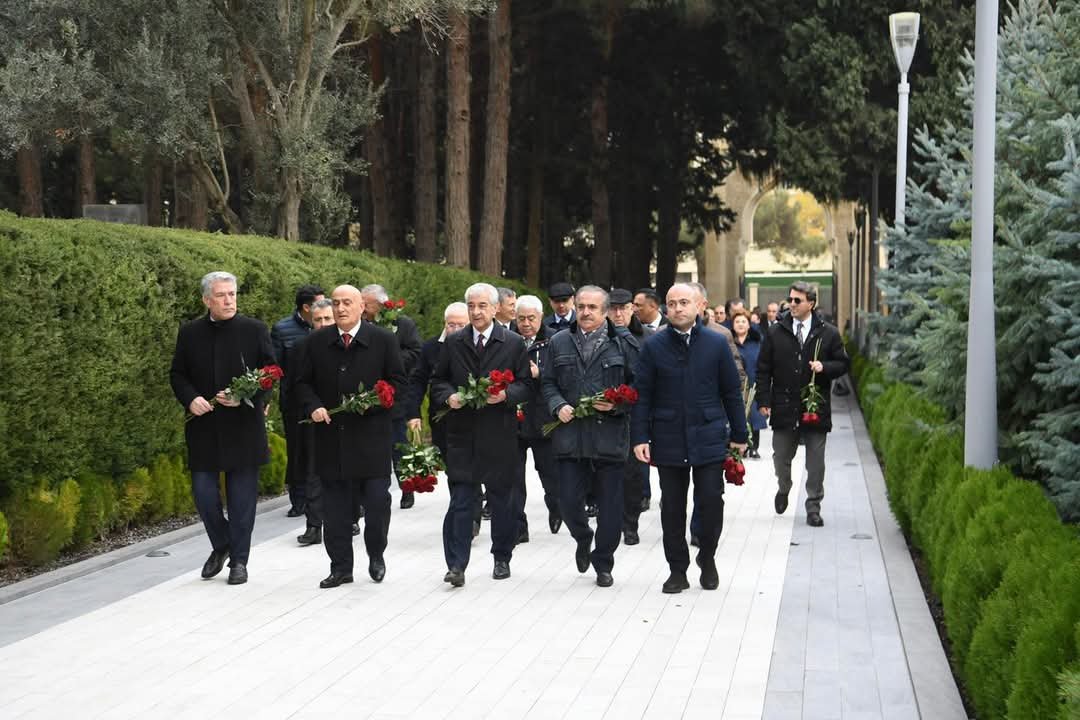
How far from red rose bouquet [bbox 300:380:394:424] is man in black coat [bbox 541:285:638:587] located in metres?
1.07

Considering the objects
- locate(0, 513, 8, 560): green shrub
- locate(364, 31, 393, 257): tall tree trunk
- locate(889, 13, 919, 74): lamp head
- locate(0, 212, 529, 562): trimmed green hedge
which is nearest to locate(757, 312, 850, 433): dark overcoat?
locate(0, 212, 529, 562): trimmed green hedge

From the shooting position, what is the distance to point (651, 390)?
941 centimetres

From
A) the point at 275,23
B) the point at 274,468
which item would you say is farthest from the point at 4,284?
A: the point at 275,23

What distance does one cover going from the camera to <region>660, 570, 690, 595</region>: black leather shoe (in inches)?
371

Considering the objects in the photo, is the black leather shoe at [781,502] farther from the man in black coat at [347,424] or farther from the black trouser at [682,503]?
the man in black coat at [347,424]

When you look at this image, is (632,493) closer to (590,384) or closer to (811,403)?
(811,403)

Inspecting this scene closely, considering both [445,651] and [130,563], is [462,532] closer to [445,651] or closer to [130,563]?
[445,651]

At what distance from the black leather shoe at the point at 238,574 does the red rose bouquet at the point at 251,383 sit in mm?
1063

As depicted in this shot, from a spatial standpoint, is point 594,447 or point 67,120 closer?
point 594,447

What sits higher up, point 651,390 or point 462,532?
point 651,390

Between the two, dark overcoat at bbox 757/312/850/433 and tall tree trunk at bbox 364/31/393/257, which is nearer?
dark overcoat at bbox 757/312/850/433

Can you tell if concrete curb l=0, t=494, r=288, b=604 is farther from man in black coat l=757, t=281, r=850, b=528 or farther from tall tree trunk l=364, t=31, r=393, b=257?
tall tree trunk l=364, t=31, r=393, b=257

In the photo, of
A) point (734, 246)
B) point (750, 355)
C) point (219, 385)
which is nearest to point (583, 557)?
point (219, 385)

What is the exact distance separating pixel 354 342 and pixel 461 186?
21.0m
